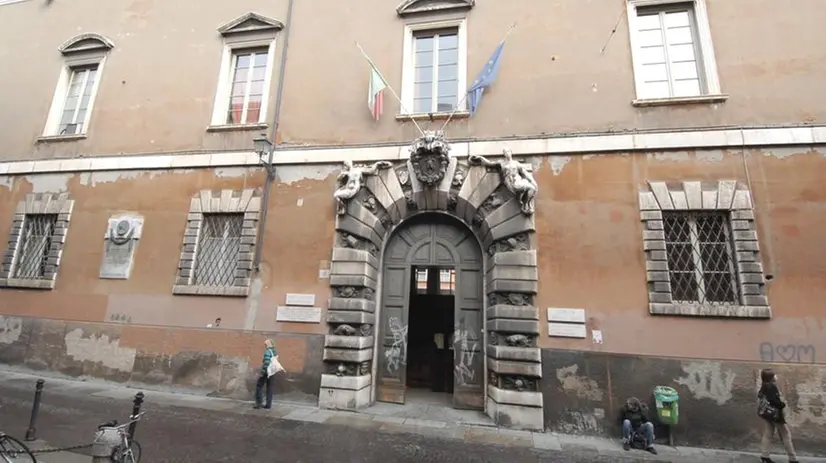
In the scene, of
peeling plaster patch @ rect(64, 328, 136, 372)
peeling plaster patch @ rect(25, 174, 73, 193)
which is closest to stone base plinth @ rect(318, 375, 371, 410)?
peeling plaster patch @ rect(64, 328, 136, 372)

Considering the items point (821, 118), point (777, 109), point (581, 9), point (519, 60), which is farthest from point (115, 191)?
point (821, 118)

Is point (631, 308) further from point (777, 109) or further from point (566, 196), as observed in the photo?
point (777, 109)

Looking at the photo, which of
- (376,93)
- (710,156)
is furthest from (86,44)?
(710,156)

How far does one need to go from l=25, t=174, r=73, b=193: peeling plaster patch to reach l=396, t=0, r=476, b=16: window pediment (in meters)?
9.06

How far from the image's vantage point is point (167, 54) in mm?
10539

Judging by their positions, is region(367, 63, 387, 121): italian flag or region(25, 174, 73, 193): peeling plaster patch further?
region(25, 174, 73, 193): peeling plaster patch

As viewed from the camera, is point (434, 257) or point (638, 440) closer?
point (638, 440)

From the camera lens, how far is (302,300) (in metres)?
8.19

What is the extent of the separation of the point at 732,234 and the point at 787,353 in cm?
198

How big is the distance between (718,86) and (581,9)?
3.07m

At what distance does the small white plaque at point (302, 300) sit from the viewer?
816cm

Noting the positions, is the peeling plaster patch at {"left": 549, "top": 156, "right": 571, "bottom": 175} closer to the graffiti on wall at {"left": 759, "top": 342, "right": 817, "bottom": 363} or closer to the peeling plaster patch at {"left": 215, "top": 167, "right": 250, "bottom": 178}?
the graffiti on wall at {"left": 759, "top": 342, "right": 817, "bottom": 363}

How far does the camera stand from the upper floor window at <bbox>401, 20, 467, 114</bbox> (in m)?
8.85

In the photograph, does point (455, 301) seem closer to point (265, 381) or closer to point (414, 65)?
point (265, 381)
